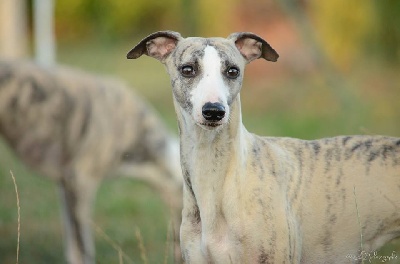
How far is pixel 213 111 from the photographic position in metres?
3.87

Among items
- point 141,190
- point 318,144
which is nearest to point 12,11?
point 141,190

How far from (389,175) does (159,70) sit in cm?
1730

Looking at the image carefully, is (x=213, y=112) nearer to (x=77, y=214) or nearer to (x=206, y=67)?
(x=206, y=67)

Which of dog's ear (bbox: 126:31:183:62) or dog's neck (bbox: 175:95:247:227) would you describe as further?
dog's ear (bbox: 126:31:183:62)

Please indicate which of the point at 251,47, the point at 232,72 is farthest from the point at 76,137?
the point at 232,72

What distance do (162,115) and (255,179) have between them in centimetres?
1124

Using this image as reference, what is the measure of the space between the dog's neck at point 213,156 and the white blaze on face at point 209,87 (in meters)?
0.18

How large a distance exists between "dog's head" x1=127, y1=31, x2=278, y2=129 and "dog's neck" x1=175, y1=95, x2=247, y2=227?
131mm

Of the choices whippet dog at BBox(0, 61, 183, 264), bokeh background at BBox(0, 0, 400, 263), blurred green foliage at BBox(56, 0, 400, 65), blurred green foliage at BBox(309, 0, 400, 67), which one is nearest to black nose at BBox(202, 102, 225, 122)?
bokeh background at BBox(0, 0, 400, 263)

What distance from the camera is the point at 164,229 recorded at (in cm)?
789

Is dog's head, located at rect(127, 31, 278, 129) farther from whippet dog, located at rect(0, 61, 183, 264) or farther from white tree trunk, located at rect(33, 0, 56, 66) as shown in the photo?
white tree trunk, located at rect(33, 0, 56, 66)

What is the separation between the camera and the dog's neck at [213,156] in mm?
4184

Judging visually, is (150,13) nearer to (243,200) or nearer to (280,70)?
(280,70)

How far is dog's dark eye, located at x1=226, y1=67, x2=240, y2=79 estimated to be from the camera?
4121 mm
